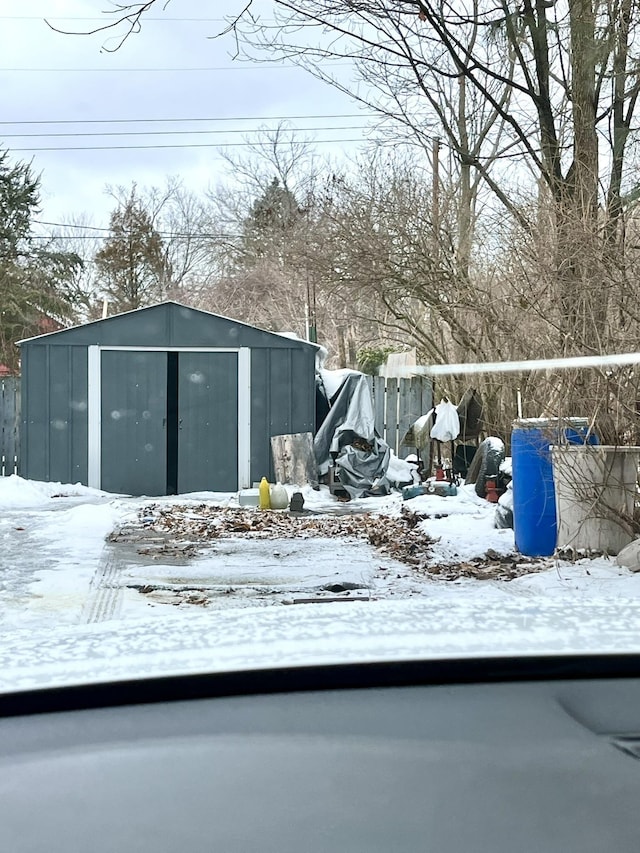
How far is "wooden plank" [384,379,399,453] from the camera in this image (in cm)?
1242

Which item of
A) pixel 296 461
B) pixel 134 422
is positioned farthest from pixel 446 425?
pixel 134 422

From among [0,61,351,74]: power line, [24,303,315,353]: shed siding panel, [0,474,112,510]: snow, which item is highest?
[0,61,351,74]: power line

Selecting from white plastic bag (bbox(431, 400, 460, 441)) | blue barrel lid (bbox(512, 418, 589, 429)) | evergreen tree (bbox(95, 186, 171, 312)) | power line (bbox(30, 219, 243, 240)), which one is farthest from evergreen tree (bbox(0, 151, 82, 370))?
blue barrel lid (bbox(512, 418, 589, 429))

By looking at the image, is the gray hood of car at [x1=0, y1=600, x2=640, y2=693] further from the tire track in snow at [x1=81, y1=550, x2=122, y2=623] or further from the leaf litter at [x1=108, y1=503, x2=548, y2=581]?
the leaf litter at [x1=108, y1=503, x2=548, y2=581]

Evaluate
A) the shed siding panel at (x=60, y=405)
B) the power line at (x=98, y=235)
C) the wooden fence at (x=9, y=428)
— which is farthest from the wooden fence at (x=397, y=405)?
the power line at (x=98, y=235)

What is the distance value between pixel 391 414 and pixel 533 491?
6.86m

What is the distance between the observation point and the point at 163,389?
11.1m

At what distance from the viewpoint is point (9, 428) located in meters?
11.6

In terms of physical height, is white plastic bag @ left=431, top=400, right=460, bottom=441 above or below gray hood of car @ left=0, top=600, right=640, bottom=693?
above

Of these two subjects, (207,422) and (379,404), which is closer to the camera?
(207,422)

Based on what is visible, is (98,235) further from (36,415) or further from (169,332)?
(36,415)

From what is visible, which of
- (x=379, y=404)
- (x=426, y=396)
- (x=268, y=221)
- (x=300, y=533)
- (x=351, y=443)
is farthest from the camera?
(x=268, y=221)

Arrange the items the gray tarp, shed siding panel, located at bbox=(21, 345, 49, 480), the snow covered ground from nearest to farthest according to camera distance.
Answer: the snow covered ground < the gray tarp < shed siding panel, located at bbox=(21, 345, 49, 480)

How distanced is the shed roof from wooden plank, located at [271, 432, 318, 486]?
4.36 feet
